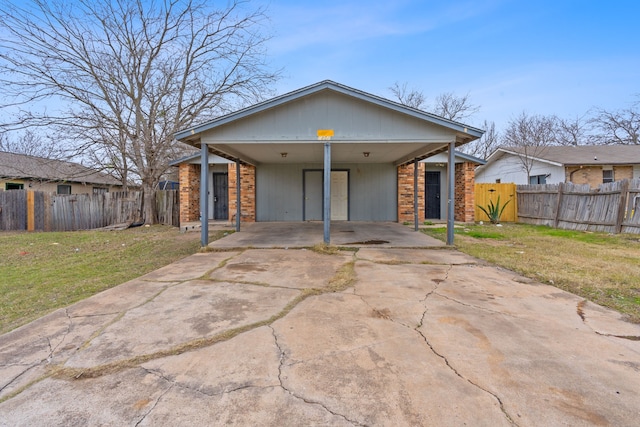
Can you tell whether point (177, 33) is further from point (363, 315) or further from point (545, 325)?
point (545, 325)

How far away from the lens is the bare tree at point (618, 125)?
22984 mm

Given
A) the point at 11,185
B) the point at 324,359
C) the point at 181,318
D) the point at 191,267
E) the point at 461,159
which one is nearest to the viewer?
the point at 324,359

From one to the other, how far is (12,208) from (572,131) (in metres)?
34.8

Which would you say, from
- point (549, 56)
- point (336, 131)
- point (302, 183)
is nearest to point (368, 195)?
point (302, 183)

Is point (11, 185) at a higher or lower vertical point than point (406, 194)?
higher

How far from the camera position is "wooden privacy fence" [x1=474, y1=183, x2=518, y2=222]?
45.3 ft

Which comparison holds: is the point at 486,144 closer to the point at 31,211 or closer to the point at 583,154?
the point at 583,154

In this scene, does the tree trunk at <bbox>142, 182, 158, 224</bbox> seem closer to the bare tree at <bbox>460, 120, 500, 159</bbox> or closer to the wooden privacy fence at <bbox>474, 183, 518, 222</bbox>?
the wooden privacy fence at <bbox>474, 183, 518, 222</bbox>

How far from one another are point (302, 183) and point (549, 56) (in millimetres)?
13616

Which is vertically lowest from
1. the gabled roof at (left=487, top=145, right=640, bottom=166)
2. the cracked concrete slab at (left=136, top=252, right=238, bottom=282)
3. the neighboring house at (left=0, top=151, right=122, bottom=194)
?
the cracked concrete slab at (left=136, top=252, right=238, bottom=282)

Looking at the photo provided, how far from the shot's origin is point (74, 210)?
39.7ft

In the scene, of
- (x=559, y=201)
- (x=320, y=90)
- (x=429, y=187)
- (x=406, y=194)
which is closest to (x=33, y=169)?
A: (x=320, y=90)

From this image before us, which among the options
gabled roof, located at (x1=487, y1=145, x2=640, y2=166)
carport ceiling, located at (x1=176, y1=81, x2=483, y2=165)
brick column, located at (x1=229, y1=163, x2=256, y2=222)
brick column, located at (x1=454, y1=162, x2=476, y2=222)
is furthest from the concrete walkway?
gabled roof, located at (x1=487, y1=145, x2=640, y2=166)

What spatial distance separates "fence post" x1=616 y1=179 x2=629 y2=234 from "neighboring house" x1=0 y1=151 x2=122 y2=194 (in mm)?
18107
